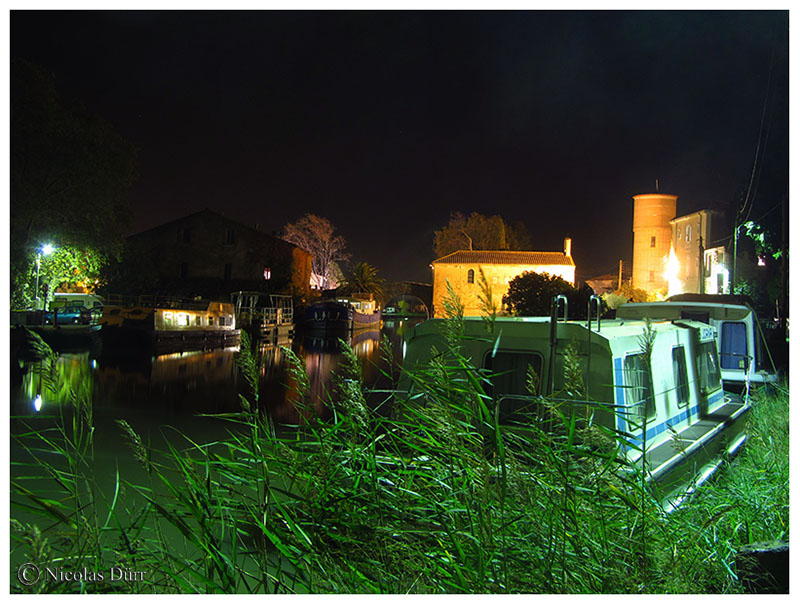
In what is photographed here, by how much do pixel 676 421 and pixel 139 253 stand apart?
27781 millimetres

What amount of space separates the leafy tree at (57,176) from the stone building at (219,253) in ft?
54.9

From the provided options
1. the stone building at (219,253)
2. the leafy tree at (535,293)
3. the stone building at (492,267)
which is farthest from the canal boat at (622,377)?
the stone building at (492,267)

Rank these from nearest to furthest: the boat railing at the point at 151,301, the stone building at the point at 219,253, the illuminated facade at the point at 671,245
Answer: the boat railing at the point at 151,301 < the stone building at the point at 219,253 < the illuminated facade at the point at 671,245

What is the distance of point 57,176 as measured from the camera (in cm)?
1872

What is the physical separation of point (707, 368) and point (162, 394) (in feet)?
33.7

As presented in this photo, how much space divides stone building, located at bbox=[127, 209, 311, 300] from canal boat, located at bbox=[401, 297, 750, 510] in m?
34.3

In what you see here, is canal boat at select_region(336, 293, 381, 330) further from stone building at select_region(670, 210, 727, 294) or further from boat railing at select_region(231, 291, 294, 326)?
stone building at select_region(670, 210, 727, 294)

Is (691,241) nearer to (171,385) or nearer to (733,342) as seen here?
(171,385)

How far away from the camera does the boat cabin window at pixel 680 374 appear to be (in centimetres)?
527
